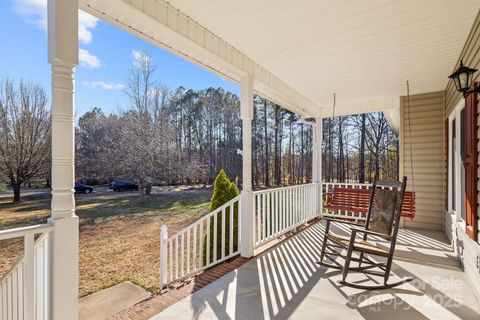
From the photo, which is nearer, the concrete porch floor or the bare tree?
the concrete porch floor

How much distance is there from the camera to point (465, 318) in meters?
2.29

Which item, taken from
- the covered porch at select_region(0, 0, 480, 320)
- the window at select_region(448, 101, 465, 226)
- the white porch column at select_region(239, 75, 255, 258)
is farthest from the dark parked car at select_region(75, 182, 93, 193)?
the window at select_region(448, 101, 465, 226)

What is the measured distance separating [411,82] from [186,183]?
1634 centimetres

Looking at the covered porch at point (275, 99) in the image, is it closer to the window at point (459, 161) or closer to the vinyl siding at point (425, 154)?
the vinyl siding at point (425, 154)

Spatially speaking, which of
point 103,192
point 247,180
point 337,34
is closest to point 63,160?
point 247,180

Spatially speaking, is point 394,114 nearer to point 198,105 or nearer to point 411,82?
point 411,82

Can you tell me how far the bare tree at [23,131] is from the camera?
9.12 m

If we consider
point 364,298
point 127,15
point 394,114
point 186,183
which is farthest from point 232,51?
point 186,183

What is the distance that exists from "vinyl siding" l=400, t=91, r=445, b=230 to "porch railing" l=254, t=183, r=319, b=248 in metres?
2.05

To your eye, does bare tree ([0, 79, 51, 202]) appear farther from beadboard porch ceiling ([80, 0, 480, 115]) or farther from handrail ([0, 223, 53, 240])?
handrail ([0, 223, 53, 240])

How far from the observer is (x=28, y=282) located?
5.33ft

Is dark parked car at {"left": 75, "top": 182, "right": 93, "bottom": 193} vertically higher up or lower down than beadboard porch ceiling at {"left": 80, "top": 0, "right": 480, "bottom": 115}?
lower down

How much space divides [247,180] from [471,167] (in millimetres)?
2684

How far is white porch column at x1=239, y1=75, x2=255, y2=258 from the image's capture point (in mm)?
3816
